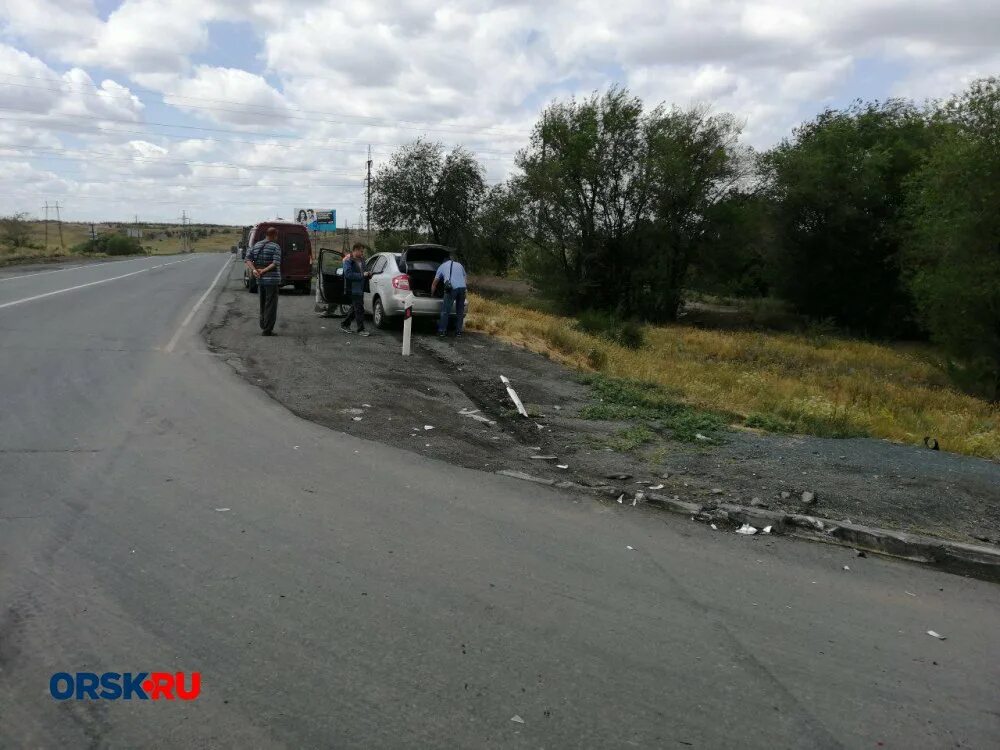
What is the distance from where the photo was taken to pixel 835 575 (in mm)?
4965

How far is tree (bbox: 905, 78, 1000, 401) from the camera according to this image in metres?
20.9

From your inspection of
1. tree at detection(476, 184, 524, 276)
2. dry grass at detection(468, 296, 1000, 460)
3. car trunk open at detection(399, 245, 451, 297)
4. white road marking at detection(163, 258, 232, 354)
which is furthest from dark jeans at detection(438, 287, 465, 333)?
tree at detection(476, 184, 524, 276)

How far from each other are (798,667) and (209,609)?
2934 mm

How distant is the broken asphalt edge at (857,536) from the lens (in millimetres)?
5215

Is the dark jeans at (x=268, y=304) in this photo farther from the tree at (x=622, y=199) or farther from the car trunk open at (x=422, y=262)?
the tree at (x=622, y=199)

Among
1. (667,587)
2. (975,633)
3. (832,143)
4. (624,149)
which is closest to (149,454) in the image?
(667,587)

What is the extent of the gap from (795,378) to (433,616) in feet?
59.6

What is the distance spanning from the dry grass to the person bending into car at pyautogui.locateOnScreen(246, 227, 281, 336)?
475 cm

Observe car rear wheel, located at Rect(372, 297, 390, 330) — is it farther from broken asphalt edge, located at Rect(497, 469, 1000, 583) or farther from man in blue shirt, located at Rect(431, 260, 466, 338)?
broken asphalt edge, located at Rect(497, 469, 1000, 583)

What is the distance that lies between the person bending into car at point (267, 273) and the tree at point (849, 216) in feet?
94.8

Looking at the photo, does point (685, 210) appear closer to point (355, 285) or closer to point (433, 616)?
point (355, 285)

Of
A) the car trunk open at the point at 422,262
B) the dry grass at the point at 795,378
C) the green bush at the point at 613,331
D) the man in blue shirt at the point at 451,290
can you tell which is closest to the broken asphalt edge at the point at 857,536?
the dry grass at the point at 795,378

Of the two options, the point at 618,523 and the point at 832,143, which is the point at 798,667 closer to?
the point at 618,523

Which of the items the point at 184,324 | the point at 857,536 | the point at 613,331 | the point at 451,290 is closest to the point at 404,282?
the point at 451,290
